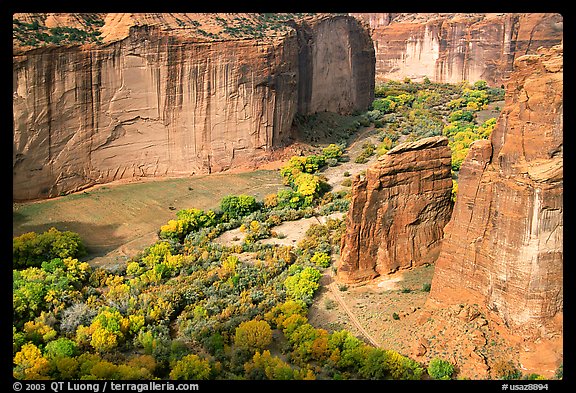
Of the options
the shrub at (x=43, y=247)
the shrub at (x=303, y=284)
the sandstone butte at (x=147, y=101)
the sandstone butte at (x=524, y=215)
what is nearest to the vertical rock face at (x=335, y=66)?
the sandstone butte at (x=147, y=101)

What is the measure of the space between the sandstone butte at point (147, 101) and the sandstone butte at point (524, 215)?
24.2m

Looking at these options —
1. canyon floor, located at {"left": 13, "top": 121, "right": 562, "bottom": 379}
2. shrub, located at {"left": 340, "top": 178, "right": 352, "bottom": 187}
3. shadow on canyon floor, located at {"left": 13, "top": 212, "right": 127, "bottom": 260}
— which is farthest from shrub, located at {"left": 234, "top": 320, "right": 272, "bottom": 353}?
shrub, located at {"left": 340, "top": 178, "right": 352, "bottom": 187}

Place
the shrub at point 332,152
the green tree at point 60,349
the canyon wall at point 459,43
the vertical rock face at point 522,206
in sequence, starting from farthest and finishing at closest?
the canyon wall at point 459,43 → the shrub at point 332,152 → the green tree at point 60,349 → the vertical rock face at point 522,206

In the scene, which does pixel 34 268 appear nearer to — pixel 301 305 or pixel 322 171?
pixel 301 305

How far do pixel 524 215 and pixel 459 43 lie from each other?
57753 millimetres

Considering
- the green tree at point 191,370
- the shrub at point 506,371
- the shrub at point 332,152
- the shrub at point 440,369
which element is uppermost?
the shrub at point 332,152

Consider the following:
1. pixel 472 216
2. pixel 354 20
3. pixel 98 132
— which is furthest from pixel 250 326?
pixel 354 20

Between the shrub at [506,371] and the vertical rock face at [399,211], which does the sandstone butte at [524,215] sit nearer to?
the shrub at [506,371]

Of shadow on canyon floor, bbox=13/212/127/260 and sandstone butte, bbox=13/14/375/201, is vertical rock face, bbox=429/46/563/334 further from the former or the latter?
sandstone butte, bbox=13/14/375/201

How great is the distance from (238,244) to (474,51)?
4947cm

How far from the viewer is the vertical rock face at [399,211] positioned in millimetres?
22312

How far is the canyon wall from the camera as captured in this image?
61.1m

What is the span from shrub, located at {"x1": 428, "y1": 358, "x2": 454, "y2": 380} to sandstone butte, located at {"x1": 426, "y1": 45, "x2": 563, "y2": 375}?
208 cm

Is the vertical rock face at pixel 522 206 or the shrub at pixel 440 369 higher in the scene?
the vertical rock face at pixel 522 206
